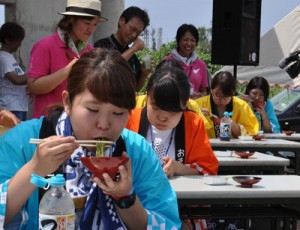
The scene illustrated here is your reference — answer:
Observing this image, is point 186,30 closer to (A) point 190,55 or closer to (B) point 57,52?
(A) point 190,55

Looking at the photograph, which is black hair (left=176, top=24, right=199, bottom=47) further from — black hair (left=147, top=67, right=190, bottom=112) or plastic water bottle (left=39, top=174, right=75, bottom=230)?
plastic water bottle (left=39, top=174, right=75, bottom=230)

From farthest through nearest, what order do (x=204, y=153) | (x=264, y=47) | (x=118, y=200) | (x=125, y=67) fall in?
(x=264, y=47), (x=204, y=153), (x=125, y=67), (x=118, y=200)

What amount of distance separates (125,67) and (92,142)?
0.29 m

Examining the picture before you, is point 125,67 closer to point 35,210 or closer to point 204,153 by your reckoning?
point 35,210

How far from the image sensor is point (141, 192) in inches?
73.7

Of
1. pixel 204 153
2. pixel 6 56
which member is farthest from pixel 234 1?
pixel 204 153

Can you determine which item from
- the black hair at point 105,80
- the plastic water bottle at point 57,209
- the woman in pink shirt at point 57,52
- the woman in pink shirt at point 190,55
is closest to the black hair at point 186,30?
the woman in pink shirt at point 190,55

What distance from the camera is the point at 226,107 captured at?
228 inches

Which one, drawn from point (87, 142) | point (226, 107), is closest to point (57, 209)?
point (87, 142)

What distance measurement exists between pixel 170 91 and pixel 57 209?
1537 millimetres

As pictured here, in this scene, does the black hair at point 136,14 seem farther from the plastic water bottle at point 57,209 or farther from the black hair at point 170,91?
the plastic water bottle at point 57,209

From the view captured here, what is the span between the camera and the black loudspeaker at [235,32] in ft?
29.0

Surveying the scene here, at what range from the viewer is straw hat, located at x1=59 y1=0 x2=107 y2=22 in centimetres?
370

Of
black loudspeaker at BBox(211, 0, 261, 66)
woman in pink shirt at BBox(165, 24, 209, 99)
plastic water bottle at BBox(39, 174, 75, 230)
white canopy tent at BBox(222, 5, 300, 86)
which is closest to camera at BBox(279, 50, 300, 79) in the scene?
black loudspeaker at BBox(211, 0, 261, 66)
